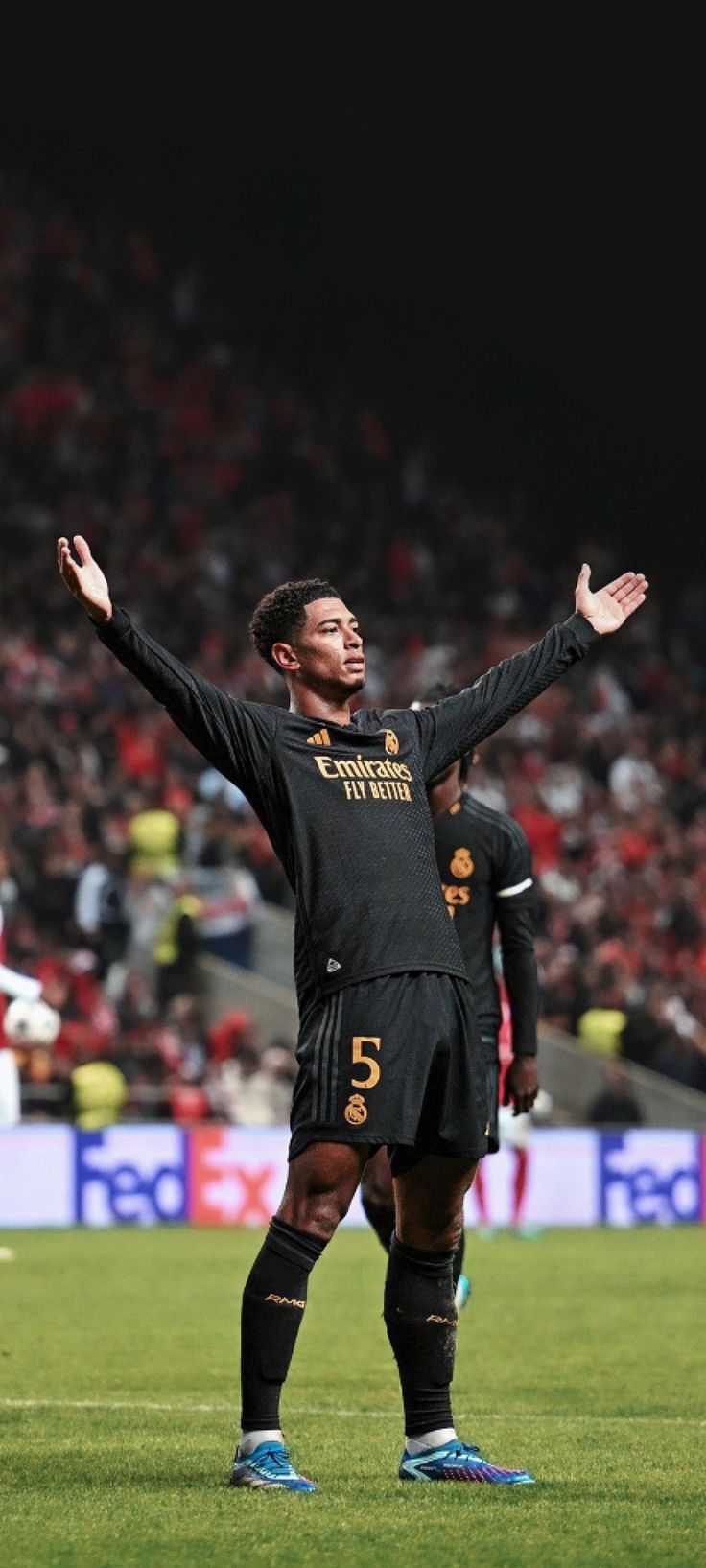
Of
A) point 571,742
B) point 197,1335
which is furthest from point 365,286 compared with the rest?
point 197,1335

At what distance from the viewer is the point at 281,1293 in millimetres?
5512

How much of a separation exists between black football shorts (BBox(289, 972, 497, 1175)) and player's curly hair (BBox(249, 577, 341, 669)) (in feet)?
3.06

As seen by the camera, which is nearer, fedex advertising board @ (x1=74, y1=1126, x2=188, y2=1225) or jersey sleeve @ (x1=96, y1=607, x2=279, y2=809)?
jersey sleeve @ (x1=96, y1=607, x2=279, y2=809)

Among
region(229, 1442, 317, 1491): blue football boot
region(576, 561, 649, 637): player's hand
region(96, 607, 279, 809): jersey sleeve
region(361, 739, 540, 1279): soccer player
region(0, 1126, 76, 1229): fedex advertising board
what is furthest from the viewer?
region(0, 1126, 76, 1229): fedex advertising board

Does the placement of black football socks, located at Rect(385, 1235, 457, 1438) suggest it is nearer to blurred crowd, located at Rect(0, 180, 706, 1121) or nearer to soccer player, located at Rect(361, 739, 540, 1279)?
soccer player, located at Rect(361, 739, 540, 1279)

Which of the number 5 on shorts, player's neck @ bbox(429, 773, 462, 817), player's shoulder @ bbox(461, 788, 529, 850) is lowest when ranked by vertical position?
the number 5 on shorts

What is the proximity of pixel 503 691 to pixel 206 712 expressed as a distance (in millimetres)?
798

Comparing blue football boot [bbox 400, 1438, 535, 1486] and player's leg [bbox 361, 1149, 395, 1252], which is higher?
player's leg [bbox 361, 1149, 395, 1252]

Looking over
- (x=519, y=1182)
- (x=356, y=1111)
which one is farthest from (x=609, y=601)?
(x=519, y=1182)

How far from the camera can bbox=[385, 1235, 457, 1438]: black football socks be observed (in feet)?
19.0

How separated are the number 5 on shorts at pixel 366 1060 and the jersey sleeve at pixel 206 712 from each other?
0.66 metres

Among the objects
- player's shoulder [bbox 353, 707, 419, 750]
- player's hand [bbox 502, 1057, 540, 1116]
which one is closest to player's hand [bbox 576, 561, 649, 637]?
player's shoulder [bbox 353, 707, 419, 750]

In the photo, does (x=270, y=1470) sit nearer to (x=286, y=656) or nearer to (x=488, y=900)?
(x=286, y=656)

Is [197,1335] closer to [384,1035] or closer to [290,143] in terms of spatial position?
[384,1035]
